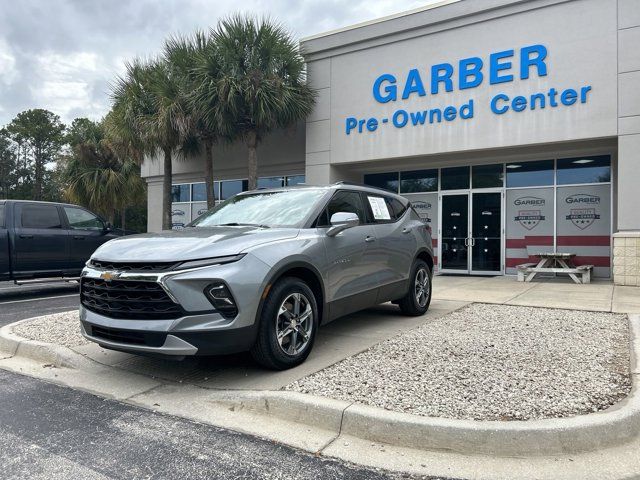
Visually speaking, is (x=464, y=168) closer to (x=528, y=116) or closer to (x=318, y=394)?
(x=528, y=116)

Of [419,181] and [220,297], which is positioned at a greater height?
[419,181]

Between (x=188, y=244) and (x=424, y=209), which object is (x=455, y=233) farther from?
(x=188, y=244)

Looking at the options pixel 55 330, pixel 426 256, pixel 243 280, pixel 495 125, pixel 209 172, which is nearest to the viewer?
pixel 243 280

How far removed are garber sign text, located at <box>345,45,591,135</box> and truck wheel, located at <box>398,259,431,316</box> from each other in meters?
6.59

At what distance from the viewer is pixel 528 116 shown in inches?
452

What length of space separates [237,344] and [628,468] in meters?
2.65

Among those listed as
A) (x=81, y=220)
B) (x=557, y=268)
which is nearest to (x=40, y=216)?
(x=81, y=220)

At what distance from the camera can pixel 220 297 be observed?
12.2 feet

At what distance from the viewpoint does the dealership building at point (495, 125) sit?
1063 cm

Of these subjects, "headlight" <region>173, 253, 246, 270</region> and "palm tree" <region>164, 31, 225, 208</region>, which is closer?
"headlight" <region>173, 253, 246, 270</region>

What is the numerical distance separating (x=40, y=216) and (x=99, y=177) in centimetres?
1318

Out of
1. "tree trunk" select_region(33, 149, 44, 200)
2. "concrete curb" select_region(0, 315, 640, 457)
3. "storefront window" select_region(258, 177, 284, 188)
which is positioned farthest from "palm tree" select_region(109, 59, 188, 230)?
"tree trunk" select_region(33, 149, 44, 200)

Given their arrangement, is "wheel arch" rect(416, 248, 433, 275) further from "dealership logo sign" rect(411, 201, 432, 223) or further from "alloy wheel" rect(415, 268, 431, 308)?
"dealership logo sign" rect(411, 201, 432, 223)

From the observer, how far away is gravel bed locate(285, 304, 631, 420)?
339 centimetres
